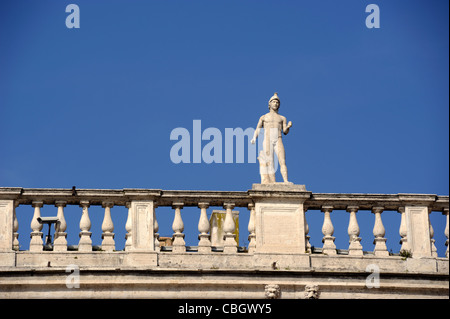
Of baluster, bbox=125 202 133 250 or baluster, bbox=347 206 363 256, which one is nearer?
baluster, bbox=125 202 133 250

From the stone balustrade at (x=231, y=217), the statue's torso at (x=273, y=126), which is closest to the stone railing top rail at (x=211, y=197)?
the stone balustrade at (x=231, y=217)

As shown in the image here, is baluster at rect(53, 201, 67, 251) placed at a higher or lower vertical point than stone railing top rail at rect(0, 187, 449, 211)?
lower

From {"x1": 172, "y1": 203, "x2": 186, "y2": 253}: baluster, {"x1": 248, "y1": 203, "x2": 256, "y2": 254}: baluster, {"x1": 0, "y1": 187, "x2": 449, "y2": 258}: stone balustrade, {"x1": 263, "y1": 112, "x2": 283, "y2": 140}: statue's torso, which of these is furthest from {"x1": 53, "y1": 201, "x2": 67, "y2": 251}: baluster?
{"x1": 263, "y1": 112, "x2": 283, "y2": 140}: statue's torso

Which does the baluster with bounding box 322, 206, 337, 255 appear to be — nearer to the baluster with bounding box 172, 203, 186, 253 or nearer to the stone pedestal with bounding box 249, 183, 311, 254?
the stone pedestal with bounding box 249, 183, 311, 254

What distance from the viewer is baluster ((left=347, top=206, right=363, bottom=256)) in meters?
31.7

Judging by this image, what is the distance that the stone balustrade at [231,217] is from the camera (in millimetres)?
31297

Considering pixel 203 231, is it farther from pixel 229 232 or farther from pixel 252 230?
pixel 252 230

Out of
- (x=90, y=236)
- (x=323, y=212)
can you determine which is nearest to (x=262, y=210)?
(x=323, y=212)

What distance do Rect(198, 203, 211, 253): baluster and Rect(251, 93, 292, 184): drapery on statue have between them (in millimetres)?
1580

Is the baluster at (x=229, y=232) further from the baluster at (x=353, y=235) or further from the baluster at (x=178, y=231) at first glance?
the baluster at (x=353, y=235)

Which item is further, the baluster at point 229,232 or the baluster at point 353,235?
the baluster at point 353,235

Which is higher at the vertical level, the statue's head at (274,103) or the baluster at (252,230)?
the statue's head at (274,103)

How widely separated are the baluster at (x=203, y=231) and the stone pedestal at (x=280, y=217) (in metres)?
1.07
